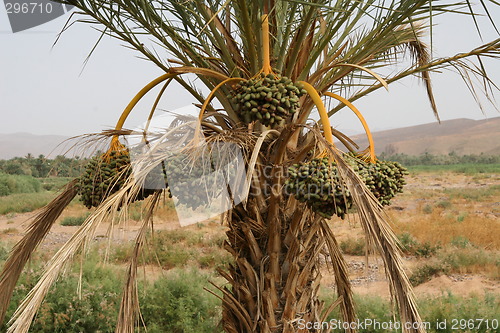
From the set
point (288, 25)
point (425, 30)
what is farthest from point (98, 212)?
point (425, 30)

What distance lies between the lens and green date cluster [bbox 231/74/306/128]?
2414mm

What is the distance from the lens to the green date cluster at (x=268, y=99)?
2.41 meters

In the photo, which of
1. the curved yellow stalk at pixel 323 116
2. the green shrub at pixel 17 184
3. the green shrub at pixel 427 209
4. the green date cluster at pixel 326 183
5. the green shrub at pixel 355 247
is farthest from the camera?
the green shrub at pixel 17 184

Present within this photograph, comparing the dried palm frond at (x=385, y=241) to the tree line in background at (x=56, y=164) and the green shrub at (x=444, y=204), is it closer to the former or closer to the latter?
the tree line in background at (x=56, y=164)

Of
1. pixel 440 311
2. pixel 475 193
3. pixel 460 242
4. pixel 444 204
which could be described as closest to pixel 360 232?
pixel 460 242

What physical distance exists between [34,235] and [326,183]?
200cm

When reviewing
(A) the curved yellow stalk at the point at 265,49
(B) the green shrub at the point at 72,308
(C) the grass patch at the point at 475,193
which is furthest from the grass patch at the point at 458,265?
(A) the curved yellow stalk at the point at 265,49

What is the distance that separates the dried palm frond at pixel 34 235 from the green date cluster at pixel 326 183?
4.93 feet

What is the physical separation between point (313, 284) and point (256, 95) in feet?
4.63

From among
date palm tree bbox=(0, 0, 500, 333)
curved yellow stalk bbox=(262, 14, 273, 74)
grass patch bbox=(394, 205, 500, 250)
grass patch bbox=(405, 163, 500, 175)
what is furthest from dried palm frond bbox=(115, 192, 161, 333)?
grass patch bbox=(405, 163, 500, 175)

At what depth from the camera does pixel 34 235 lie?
10.3 feet

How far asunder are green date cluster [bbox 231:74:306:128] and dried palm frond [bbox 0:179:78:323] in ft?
4.44

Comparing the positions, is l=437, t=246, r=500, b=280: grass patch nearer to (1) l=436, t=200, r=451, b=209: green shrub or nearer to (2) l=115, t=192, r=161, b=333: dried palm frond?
(1) l=436, t=200, r=451, b=209: green shrub

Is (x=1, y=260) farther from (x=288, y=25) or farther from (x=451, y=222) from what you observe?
(x=451, y=222)
